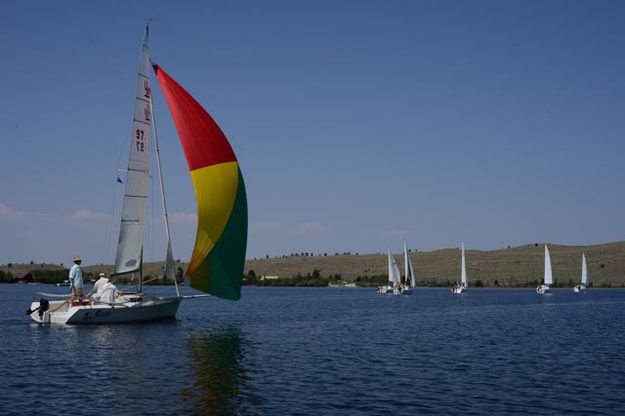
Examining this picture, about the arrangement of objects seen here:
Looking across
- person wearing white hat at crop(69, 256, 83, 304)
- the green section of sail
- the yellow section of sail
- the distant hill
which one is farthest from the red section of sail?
the distant hill

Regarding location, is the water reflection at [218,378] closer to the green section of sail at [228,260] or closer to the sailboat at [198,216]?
the green section of sail at [228,260]

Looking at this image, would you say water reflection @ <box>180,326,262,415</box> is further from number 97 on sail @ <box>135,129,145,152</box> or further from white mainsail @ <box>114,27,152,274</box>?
number 97 on sail @ <box>135,129,145,152</box>

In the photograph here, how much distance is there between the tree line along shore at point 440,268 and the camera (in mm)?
148375

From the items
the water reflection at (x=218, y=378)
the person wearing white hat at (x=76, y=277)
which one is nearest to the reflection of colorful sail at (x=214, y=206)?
the water reflection at (x=218, y=378)

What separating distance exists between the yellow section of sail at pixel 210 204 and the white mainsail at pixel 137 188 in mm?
3943

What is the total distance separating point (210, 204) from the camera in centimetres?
3731

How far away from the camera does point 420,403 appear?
20.2 metres

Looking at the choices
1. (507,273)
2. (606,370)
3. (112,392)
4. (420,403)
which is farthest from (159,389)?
(507,273)

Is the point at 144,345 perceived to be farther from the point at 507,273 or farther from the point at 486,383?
the point at 507,273

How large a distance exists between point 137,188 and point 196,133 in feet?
15.1

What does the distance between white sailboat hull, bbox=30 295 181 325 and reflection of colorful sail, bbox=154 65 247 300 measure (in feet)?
11.0

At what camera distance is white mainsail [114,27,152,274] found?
3931 centimetres

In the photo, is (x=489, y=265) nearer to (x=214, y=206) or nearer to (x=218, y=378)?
(x=214, y=206)

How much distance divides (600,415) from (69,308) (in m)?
28.0
